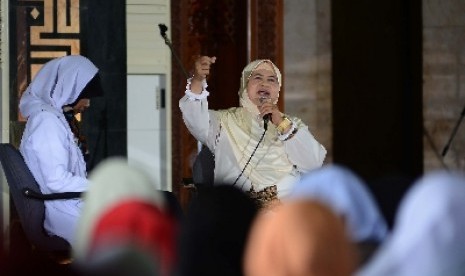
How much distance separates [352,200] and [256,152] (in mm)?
2933

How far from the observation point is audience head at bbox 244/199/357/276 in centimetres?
138

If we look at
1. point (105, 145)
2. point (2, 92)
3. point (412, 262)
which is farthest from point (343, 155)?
point (412, 262)

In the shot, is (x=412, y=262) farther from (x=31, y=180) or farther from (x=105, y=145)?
(x=105, y=145)

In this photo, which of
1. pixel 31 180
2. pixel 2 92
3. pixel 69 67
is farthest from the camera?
pixel 2 92

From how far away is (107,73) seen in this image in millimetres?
6484

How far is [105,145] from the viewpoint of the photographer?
21.4ft

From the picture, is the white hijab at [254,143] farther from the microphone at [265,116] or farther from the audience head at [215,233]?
the audience head at [215,233]

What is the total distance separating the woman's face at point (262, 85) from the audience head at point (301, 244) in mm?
3202

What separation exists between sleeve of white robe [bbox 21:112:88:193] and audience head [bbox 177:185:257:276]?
8.40 ft

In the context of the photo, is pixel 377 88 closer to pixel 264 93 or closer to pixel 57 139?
pixel 264 93

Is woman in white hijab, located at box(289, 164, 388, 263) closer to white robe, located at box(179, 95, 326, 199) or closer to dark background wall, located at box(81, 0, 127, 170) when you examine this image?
white robe, located at box(179, 95, 326, 199)

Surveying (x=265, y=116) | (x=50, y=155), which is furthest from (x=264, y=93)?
(x=50, y=155)

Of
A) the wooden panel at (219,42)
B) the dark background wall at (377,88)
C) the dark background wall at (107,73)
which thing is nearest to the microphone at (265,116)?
the wooden panel at (219,42)

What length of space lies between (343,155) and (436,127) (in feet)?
2.14
